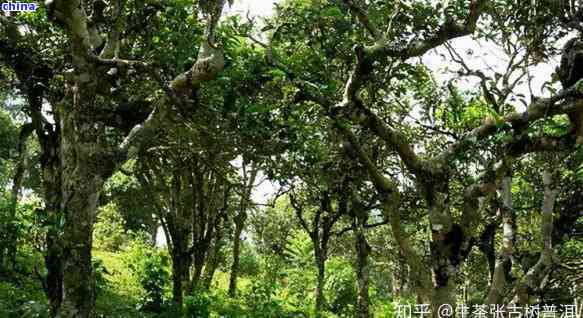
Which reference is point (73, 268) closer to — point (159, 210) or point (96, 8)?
point (96, 8)

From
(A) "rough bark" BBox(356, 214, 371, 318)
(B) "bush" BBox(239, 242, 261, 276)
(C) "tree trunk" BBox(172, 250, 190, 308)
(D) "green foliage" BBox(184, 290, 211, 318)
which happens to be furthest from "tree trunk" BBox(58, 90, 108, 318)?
(B) "bush" BBox(239, 242, 261, 276)

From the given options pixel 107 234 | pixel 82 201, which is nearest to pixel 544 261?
pixel 82 201

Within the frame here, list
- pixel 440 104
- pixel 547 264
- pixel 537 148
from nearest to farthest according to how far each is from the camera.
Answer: pixel 537 148, pixel 547 264, pixel 440 104

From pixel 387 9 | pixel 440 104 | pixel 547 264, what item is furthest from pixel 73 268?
pixel 440 104

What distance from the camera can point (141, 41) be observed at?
11844 mm

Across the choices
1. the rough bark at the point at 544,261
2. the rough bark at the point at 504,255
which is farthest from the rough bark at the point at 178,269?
the rough bark at the point at 544,261

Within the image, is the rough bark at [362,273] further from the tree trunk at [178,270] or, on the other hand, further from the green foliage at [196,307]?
the green foliage at [196,307]

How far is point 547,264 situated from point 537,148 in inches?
158

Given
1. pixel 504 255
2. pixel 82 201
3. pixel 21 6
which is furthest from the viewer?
pixel 504 255

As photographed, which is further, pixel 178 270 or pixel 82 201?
pixel 178 270

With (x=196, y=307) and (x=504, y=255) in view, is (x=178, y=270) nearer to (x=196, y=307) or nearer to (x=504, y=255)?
(x=196, y=307)

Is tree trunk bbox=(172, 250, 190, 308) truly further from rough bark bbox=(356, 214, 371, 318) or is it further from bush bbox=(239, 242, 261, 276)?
bush bbox=(239, 242, 261, 276)

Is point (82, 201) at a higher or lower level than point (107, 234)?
lower

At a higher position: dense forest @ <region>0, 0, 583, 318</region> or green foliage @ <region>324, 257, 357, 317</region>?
dense forest @ <region>0, 0, 583, 318</region>
